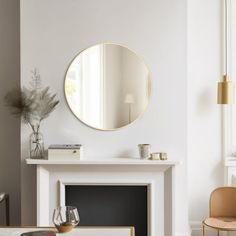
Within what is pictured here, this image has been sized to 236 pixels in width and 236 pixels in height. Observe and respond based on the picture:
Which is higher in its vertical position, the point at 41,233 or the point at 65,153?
the point at 65,153

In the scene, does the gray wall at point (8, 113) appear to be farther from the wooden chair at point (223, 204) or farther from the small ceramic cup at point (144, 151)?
the wooden chair at point (223, 204)

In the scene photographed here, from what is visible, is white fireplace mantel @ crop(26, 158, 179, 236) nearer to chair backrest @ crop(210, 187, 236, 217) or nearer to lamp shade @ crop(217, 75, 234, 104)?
chair backrest @ crop(210, 187, 236, 217)

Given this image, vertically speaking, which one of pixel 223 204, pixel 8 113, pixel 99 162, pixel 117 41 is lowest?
pixel 223 204

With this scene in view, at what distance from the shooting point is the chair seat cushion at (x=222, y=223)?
3902 millimetres

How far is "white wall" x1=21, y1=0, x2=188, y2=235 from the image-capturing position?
412cm

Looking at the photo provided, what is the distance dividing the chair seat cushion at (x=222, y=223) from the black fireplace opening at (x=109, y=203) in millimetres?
534

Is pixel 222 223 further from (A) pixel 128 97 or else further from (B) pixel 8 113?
(B) pixel 8 113

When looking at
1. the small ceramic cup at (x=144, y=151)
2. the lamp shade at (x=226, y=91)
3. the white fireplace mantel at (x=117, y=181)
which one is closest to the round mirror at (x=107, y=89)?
the small ceramic cup at (x=144, y=151)

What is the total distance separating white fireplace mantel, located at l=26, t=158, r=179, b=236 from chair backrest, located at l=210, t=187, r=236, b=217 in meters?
0.39

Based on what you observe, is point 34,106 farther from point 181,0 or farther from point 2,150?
point 181,0

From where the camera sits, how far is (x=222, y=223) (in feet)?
13.2

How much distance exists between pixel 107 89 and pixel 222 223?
1400 millimetres

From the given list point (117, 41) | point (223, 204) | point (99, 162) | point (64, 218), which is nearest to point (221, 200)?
point (223, 204)

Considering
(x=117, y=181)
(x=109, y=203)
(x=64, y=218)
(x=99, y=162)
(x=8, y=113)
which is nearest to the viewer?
(x=64, y=218)
